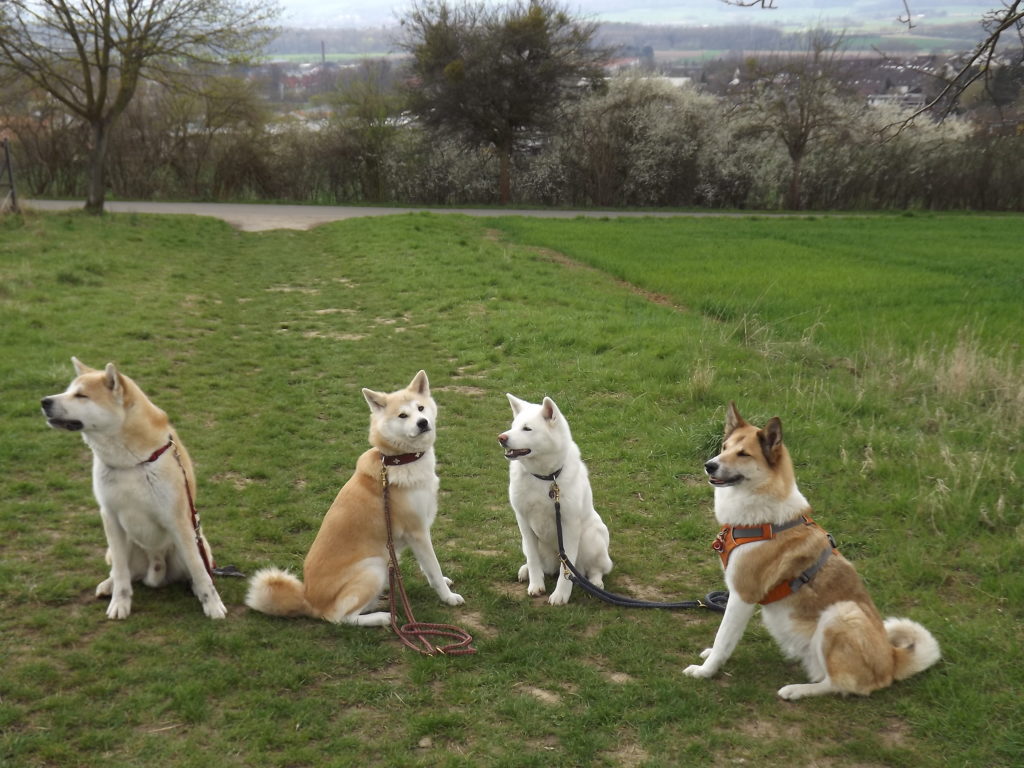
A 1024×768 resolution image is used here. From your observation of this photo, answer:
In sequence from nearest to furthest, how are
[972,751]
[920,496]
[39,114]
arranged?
[972,751], [920,496], [39,114]

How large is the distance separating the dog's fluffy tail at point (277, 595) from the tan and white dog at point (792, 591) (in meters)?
2.29

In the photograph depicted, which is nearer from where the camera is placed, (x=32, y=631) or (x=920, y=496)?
(x=32, y=631)

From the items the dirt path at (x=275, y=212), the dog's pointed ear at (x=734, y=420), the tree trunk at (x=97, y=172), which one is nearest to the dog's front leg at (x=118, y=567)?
the dog's pointed ear at (x=734, y=420)

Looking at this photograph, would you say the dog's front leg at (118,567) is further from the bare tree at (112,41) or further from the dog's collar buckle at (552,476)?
the bare tree at (112,41)

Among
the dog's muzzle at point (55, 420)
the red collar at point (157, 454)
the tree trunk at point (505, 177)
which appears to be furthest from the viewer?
the tree trunk at point (505, 177)

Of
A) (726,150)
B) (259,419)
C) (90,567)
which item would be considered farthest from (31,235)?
(726,150)

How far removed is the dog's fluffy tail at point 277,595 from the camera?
4.57 meters

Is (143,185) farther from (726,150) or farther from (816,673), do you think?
(816,673)

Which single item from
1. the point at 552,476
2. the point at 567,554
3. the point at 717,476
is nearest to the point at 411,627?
the point at 567,554

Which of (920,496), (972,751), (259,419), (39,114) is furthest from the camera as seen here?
(39,114)

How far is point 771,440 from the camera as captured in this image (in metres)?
4.11

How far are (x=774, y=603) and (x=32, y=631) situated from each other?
13.7ft

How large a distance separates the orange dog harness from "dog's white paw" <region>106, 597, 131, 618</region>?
11.5ft

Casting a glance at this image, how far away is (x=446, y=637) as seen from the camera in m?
4.63
